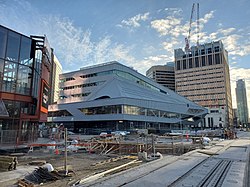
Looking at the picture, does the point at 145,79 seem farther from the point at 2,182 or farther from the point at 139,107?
the point at 2,182

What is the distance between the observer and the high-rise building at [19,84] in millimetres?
23906

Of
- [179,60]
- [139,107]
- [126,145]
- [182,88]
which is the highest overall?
[179,60]

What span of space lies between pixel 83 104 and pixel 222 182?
211 feet

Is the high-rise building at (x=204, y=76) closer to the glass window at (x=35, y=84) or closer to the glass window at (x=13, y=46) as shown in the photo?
the glass window at (x=35, y=84)

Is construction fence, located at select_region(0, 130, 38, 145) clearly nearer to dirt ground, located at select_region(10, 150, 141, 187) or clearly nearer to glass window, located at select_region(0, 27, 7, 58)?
dirt ground, located at select_region(10, 150, 141, 187)

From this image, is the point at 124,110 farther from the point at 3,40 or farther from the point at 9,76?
the point at 3,40

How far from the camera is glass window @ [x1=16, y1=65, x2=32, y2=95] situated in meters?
26.0

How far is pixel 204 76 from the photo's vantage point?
175 m

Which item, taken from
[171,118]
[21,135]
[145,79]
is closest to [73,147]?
[21,135]

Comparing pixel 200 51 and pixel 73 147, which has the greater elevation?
pixel 200 51

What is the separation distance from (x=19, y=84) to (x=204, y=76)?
170m

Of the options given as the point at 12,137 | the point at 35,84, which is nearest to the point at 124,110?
the point at 35,84

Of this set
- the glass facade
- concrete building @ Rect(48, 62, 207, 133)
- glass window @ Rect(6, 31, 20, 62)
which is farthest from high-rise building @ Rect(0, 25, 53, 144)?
concrete building @ Rect(48, 62, 207, 133)

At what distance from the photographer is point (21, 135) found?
25.1 m
